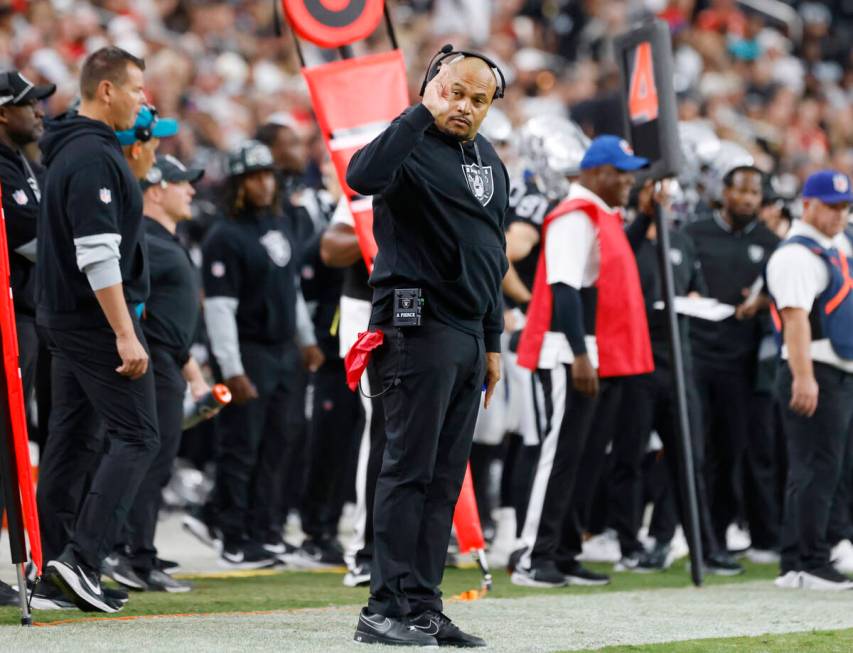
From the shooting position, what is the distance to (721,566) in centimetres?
885

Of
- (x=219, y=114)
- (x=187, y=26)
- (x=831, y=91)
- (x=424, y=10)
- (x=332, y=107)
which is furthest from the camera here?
(x=831, y=91)

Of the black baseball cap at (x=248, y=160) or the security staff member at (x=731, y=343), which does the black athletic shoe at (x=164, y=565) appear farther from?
the security staff member at (x=731, y=343)

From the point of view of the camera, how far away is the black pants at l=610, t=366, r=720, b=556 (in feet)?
28.7

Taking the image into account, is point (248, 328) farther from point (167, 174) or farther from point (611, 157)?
point (611, 157)

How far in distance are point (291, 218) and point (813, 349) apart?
3.33 meters

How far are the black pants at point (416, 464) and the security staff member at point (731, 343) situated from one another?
14.0ft

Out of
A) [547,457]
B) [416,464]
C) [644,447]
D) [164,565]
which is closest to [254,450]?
[164,565]

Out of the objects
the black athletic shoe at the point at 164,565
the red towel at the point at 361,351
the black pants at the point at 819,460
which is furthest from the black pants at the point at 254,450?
the red towel at the point at 361,351

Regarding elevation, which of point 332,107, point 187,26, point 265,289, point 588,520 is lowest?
point 588,520

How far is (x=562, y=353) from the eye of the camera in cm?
799

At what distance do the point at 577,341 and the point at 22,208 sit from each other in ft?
8.95

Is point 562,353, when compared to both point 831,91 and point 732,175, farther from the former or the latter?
point 831,91

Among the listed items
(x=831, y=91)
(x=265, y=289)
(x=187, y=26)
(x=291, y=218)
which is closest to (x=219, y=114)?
(x=187, y=26)

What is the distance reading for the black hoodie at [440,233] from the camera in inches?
211
